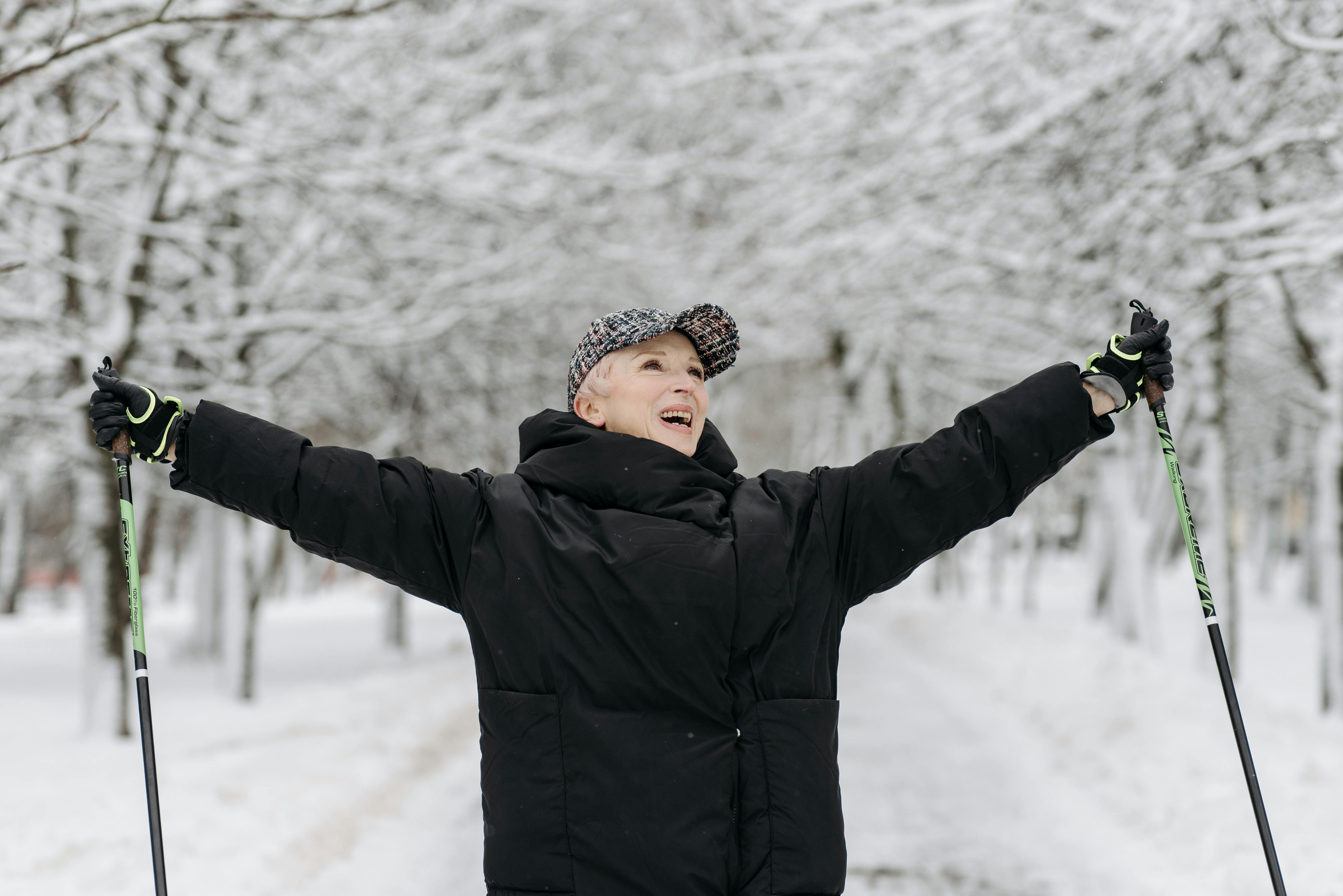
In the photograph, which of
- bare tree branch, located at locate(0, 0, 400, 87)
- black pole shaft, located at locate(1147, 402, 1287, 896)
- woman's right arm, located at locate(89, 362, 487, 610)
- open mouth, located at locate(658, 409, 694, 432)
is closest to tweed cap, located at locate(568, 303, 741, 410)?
open mouth, located at locate(658, 409, 694, 432)

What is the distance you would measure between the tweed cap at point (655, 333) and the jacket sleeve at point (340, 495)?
0.39 meters

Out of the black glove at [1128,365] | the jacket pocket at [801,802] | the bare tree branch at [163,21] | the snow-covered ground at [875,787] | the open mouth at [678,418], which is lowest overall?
the snow-covered ground at [875,787]

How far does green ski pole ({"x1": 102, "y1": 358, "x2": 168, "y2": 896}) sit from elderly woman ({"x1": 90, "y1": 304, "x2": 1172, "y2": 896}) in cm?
34

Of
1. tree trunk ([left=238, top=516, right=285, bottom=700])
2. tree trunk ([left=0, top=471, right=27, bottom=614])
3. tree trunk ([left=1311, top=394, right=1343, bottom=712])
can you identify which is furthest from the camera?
tree trunk ([left=0, top=471, right=27, bottom=614])

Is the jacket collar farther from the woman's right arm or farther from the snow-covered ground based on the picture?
the snow-covered ground

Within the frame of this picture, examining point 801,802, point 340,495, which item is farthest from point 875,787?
point 340,495

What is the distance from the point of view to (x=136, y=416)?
7.69 ft

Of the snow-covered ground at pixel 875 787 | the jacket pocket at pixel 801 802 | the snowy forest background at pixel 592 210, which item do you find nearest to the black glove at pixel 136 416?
the jacket pocket at pixel 801 802

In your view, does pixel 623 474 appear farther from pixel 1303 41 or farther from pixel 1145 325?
pixel 1303 41

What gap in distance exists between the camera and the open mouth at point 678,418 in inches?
92.3

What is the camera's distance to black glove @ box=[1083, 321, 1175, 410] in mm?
2352

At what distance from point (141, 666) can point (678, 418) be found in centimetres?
159

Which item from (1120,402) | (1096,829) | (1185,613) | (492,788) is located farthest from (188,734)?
Result: (1185,613)

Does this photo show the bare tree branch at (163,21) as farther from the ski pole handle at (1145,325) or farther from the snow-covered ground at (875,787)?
the snow-covered ground at (875,787)
